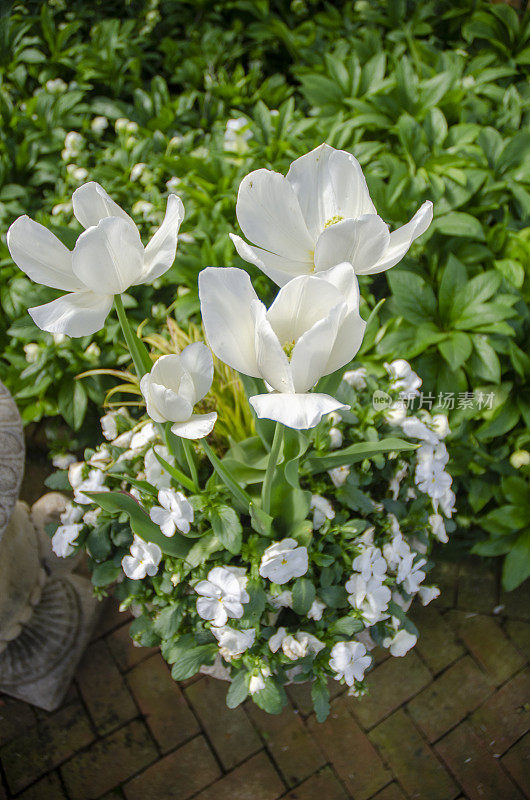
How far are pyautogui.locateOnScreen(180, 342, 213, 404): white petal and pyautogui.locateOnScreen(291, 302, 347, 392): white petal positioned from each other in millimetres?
151

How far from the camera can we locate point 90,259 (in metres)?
0.86

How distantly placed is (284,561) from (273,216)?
0.62 m

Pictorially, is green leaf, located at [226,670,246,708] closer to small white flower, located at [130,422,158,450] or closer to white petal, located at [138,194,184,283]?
small white flower, located at [130,422,158,450]

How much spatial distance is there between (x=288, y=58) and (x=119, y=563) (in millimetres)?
2498

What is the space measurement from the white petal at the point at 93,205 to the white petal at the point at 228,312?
0.64 ft

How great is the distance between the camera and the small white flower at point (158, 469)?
1347mm

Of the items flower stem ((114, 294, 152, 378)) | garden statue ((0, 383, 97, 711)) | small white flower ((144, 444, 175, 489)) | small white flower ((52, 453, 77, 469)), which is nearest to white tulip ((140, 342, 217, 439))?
flower stem ((114, 294, 152, 378))

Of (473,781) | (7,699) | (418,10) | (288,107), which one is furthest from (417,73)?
(7,699)

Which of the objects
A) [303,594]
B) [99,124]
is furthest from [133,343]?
[99,124]

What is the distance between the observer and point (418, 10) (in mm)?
2756

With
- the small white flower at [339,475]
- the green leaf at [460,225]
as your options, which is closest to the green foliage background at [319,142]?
the green leaf at [460,225]

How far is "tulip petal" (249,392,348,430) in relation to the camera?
0.74m

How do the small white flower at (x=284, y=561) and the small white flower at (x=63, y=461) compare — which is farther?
the small white flower at (x=63, y=461)

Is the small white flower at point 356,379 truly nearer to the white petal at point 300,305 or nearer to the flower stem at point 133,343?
the flower stem at point 133,343
